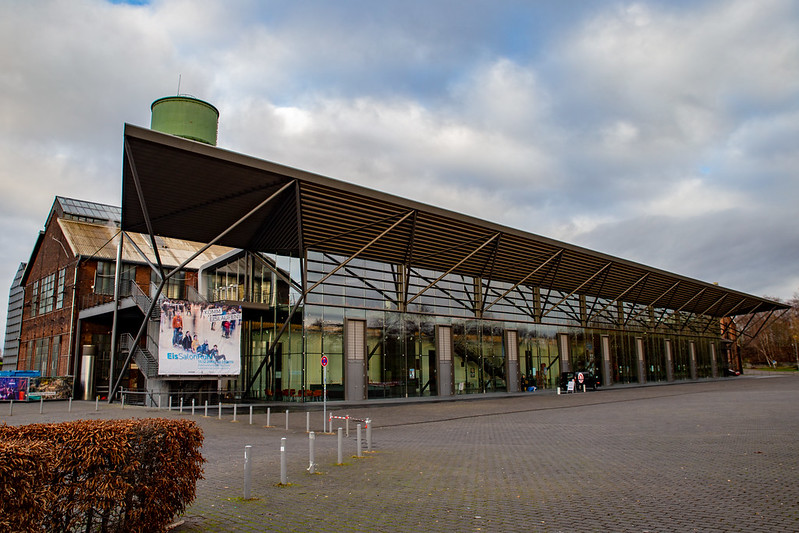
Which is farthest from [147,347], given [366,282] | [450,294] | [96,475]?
[96,475]

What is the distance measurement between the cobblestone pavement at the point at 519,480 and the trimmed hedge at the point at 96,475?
38.5 inches

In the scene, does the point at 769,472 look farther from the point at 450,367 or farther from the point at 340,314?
the point at 450,367

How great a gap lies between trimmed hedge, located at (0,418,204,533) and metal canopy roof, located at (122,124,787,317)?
17826 millimetres

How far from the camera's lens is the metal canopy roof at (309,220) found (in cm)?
2428

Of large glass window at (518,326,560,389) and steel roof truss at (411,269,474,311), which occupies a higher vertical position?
steel roof truss at (411,269,474,311)

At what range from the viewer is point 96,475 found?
5715 millimetres

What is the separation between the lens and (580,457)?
40.3 feet

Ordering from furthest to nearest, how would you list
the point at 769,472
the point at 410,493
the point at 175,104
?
the point at 175,104 < the point at 769,472 < the point at 410,493

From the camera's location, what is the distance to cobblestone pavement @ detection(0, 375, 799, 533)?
7.17 metres

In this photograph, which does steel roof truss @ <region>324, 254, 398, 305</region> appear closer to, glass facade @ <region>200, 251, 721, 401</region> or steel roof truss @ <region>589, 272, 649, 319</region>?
glass facade @ <region>200, 251, 721, 401</region>

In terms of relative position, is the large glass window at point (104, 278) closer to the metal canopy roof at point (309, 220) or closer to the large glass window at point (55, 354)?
the large glass window at point (55, 354)

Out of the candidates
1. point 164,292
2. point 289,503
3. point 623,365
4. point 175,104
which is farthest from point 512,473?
point 623,365

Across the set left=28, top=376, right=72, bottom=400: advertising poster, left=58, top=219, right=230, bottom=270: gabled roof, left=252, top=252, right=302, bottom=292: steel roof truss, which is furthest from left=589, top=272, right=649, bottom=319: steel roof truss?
left=28, top=376, right=72, bottom=400: advertising poster

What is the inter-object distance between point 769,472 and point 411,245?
1032 inches
